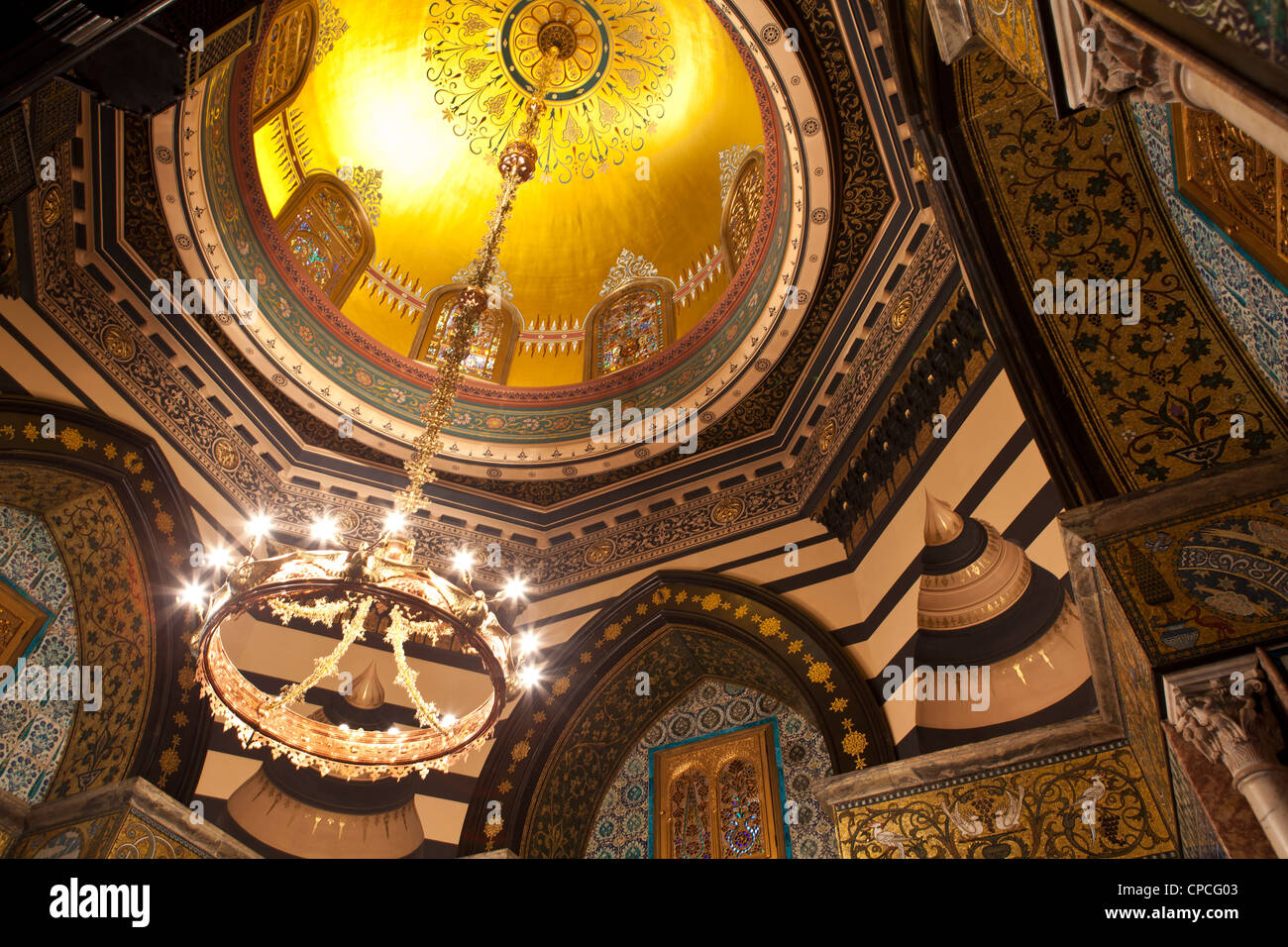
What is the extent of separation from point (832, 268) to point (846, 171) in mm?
779

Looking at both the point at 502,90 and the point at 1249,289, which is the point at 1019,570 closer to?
the point at 1249,289

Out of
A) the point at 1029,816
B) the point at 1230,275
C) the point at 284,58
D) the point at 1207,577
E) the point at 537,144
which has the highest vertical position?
the point at 537,144

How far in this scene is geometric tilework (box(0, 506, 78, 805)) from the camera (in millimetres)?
6234

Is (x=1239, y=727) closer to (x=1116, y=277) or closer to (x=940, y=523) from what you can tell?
(x=1116, y=277)

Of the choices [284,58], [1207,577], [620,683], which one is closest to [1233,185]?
[1207,577]

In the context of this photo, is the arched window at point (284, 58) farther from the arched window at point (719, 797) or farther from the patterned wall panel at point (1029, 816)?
the patterned wall panel at point (1029, 816)

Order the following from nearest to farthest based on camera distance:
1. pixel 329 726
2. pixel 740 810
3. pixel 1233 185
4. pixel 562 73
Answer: pixel 1233 185, pixel 329 726, pixel 740 810, pixel 562 73

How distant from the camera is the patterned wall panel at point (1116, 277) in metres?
3.52

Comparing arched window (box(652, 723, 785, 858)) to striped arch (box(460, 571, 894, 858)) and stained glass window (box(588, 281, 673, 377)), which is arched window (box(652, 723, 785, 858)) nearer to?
striped arch (box(460, 571, 894, 858))

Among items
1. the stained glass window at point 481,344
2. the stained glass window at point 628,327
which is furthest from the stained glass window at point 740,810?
the stained glass window at point 481,344

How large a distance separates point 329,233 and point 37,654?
4789 millimetres

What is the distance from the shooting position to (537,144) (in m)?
9.80

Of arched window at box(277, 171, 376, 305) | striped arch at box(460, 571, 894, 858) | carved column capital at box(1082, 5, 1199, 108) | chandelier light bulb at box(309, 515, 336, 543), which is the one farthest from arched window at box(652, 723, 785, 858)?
arched window at box(277, 171, 376, 305)
